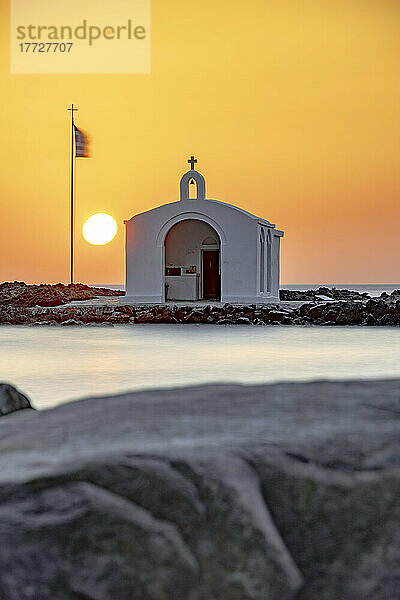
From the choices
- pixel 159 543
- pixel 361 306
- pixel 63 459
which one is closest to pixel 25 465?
pixel 63 459

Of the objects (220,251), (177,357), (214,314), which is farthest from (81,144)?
(177,357)

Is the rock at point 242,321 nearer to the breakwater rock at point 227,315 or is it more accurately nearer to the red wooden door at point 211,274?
the breakwater rock at point 227,315

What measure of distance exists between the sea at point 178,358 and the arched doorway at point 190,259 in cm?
640

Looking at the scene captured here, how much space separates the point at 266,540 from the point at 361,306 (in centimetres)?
1325

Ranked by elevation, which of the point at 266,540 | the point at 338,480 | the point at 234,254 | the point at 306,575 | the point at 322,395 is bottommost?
the point at 306,575

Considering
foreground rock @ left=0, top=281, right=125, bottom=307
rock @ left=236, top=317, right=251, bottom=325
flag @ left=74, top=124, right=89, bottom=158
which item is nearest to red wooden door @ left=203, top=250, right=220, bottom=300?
foreground rock @ left=0, top=281, right=125, bottom=307

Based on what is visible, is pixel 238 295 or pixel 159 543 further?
pixel 238 295

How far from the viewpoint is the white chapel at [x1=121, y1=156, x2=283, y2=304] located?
17000 millimetres

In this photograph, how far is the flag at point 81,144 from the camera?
72.1ft

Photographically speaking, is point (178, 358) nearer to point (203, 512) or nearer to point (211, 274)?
point (203, 512)

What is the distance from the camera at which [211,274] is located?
19656 millimetres

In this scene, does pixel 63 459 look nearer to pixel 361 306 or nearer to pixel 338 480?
pixel 338 480

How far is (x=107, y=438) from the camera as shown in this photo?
5.18 feet

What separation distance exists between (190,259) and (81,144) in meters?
6.74
